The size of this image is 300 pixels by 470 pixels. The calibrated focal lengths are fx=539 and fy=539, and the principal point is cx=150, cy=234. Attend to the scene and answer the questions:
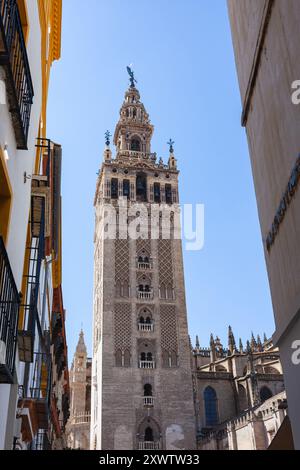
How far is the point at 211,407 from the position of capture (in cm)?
4034

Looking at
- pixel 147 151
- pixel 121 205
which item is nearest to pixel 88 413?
pixel 121 205

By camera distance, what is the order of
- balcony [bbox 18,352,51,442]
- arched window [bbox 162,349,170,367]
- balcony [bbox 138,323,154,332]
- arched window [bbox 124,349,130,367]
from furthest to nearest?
balcony [bbox 138,323,154,332] < arched window [bbox 162,349,170,367] < arched window [bbox 124,349,130,367] < balcony [bbox 18,352,51,442]

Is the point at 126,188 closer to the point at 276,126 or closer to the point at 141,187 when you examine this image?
the point at 141,187

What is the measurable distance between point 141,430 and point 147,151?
75.5ft

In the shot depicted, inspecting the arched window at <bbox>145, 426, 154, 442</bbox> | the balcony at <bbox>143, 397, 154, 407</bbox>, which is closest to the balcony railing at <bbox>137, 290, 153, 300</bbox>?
the balcony at <bbox>143, 397, 154, 407</bbox>

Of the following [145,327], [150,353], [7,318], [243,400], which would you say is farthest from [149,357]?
[7,318]

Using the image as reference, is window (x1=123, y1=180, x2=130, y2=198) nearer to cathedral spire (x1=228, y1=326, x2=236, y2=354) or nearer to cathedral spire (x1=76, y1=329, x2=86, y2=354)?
cathedral spire (x1=76, y1=329, x2=86, y2=354)

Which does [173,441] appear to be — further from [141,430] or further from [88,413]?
[88,413]

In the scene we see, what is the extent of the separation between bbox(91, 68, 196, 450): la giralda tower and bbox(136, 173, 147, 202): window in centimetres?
8

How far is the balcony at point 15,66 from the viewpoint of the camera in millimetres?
4676

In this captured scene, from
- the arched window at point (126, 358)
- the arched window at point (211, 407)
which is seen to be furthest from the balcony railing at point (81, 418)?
the arched window at point (211, 407)

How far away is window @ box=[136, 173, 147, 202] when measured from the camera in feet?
135

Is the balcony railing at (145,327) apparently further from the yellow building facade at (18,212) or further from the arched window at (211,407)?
the yellow building facade at (18,212)

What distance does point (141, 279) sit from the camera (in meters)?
37.6
